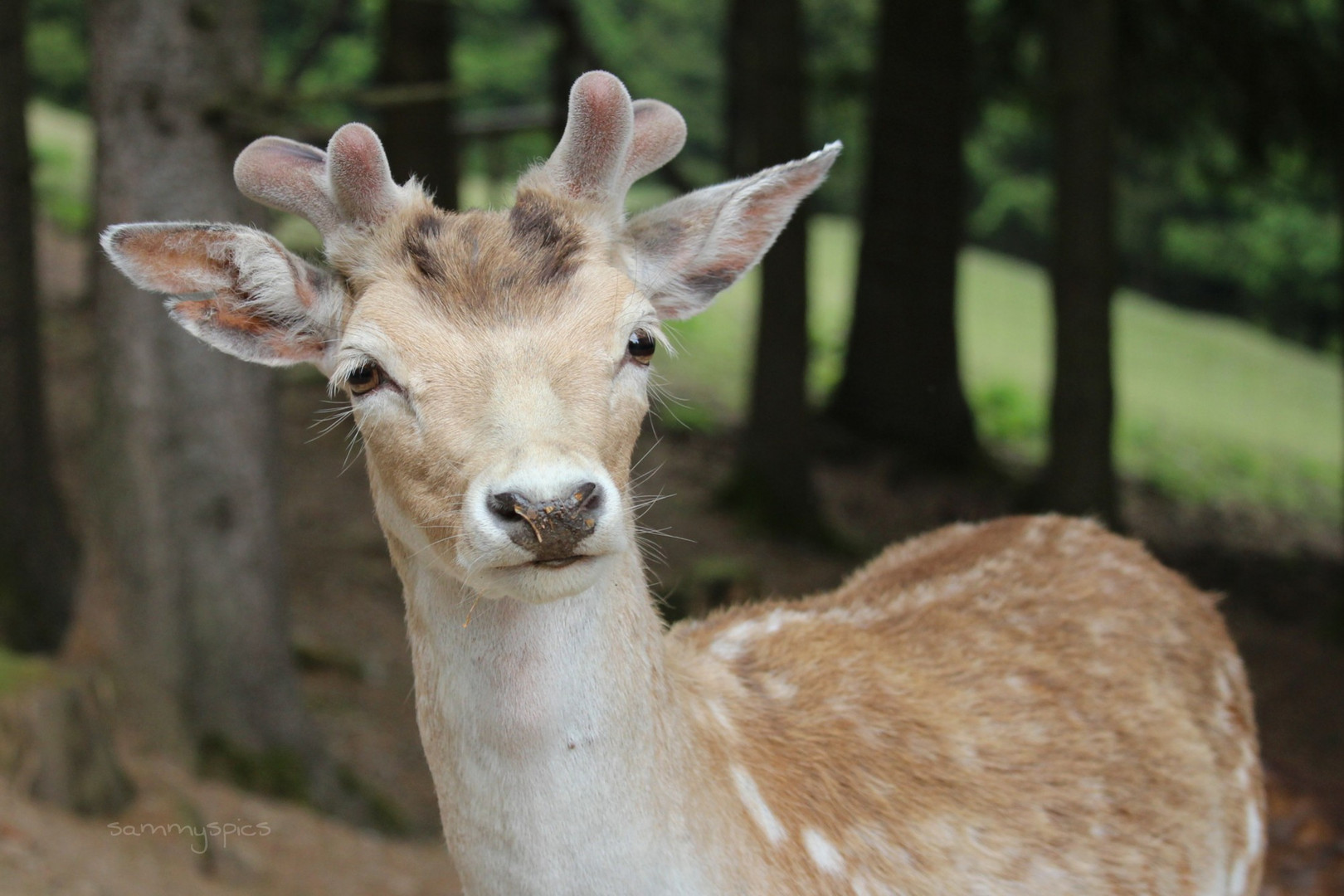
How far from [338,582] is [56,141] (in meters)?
18.0

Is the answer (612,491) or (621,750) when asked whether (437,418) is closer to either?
(612,491)

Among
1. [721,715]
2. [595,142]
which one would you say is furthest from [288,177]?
[721,715]

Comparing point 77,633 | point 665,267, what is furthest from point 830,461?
point 665,267

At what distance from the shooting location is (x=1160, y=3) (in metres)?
11.5

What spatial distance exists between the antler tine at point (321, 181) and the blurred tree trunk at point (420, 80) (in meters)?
8.10

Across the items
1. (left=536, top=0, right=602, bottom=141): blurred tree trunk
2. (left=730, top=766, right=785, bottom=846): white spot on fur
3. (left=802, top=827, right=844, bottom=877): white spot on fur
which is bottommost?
(left=802, top=827, right=844, bottom=877): white spot on fur

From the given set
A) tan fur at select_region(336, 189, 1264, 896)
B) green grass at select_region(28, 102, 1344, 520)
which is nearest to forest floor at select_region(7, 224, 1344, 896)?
tan fur at select_region(336, 189, 1264, 896)

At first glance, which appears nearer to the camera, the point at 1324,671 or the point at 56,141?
the point at 1324,671

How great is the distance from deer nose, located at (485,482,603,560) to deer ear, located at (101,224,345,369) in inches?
35.6

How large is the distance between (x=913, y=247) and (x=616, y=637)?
1031cm

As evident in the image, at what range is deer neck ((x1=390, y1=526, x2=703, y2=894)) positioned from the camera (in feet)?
8.39

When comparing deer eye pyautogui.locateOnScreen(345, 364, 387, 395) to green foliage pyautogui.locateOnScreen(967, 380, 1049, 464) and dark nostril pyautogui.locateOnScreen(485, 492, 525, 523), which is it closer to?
dark nostril pyautogui.locateOnScreen(485, 492, 525, 523)

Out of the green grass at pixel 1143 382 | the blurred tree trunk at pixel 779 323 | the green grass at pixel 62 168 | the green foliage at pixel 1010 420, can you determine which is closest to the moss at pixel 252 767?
the blurred tree trunk at pixel 779 323

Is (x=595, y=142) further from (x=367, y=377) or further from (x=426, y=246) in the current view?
(x=367, y=377)
